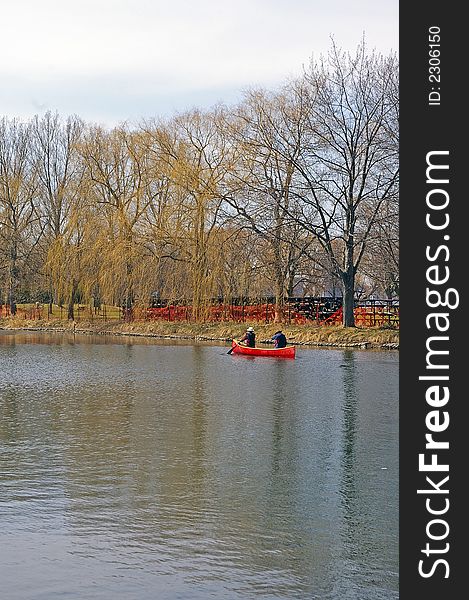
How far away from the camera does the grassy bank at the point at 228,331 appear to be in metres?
34.1

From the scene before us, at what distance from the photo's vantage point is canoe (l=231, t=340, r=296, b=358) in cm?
2877

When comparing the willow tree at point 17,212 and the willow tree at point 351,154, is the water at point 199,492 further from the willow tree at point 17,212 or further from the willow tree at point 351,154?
the willow tree at point 17,212

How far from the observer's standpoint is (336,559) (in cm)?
826

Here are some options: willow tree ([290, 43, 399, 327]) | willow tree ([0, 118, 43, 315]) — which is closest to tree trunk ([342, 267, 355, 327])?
willow tree ([290, 43, 399, 327])

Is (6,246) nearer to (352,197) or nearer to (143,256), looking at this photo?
(143,256)

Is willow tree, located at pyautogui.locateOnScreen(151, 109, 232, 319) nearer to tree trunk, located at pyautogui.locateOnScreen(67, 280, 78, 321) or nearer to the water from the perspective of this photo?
tree trunk, located at pyautogui.locateOnScreen(67, 280, 78, 321)

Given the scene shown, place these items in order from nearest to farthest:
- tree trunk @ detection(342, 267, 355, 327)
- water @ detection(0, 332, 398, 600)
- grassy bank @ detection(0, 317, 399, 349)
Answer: water @ detection(0, 332, 398, 600), grassy bank @ detection(0, 317, 399, 349), tree trunk @ detection(342, 267, 355, 327)

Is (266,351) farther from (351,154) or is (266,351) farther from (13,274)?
(13,274)


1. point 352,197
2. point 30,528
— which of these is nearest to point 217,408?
point 30,528

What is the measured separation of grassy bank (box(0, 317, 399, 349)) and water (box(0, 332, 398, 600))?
1318 cm

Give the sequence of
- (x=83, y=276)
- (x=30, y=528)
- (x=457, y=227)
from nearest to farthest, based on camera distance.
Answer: (x=457, y=227) → (x=30, y=528) → (x=83, y=276)

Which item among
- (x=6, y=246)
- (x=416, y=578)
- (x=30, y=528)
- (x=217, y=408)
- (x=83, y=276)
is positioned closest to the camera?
(x=416, y=578)

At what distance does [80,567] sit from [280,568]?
5.70ft

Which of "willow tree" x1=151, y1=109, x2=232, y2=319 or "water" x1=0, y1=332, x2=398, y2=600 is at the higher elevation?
"willow tree" x1=151, y1=109, x2=232, y2=319
